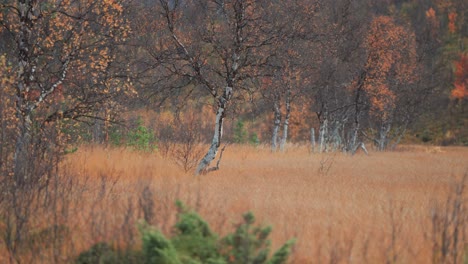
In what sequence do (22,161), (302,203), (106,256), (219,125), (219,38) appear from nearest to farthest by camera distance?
(106,256) → (22,161) → (302,203) → (219,125) → (219,38)

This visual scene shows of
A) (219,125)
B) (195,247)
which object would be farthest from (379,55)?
(195,247)


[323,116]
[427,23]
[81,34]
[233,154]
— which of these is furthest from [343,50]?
[427,23]

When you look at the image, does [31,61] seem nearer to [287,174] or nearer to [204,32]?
[204,32]

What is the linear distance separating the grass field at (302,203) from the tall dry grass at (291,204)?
0.02m

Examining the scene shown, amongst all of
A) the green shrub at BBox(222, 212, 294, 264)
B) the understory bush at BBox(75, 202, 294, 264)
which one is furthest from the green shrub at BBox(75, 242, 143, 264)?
the green shrub at BBox(222, 212, 294, 264)

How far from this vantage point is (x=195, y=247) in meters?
4.99

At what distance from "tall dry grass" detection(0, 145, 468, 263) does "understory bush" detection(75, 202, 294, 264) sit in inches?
7.2

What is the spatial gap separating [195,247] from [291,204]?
4089 mm

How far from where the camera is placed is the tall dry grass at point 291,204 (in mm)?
5582

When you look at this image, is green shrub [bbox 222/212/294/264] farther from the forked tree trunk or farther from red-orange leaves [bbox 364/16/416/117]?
red-orange leaves [bbox 364/16/416/117]

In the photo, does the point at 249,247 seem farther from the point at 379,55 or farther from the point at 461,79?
the point at 461,79

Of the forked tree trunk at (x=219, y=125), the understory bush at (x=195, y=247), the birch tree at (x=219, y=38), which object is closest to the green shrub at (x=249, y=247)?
the understory bush at (x=195, y=247)

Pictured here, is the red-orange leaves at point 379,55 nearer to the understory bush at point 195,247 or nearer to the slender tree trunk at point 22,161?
the slender tree trunk at point 22,161

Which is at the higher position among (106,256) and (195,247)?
(195,247)
